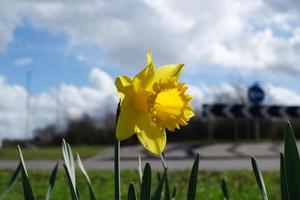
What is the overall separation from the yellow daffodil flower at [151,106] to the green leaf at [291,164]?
0.23 m

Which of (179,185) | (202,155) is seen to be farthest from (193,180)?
(202,155)

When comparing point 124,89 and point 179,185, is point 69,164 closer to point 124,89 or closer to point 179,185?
point 124,89

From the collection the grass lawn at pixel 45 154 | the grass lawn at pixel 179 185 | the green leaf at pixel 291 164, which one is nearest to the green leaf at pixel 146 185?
the green leaf at pixel 291 164

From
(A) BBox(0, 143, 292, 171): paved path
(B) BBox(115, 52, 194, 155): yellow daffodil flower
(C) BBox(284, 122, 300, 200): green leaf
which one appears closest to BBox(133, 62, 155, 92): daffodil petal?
(B) BBox(115, 52, 194, 155): yellow daffodil flower

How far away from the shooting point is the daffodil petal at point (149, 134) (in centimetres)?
118

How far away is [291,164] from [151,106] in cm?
33

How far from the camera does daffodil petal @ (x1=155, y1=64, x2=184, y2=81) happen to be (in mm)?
1214

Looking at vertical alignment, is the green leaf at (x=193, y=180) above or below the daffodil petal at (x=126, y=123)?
below

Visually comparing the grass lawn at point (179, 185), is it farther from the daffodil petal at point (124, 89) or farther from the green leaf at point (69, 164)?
the daffodil petal at point (124, 89)

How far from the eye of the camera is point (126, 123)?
3.85 ft

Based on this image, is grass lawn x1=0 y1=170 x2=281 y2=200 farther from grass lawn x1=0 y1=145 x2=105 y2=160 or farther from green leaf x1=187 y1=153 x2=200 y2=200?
grass lawn x1=0 y1=145 x2=105 y2=160

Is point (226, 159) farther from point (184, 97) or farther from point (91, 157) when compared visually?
point (184, 97)

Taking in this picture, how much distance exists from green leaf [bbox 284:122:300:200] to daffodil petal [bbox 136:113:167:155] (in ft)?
0.91

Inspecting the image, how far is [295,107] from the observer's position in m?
15.2
